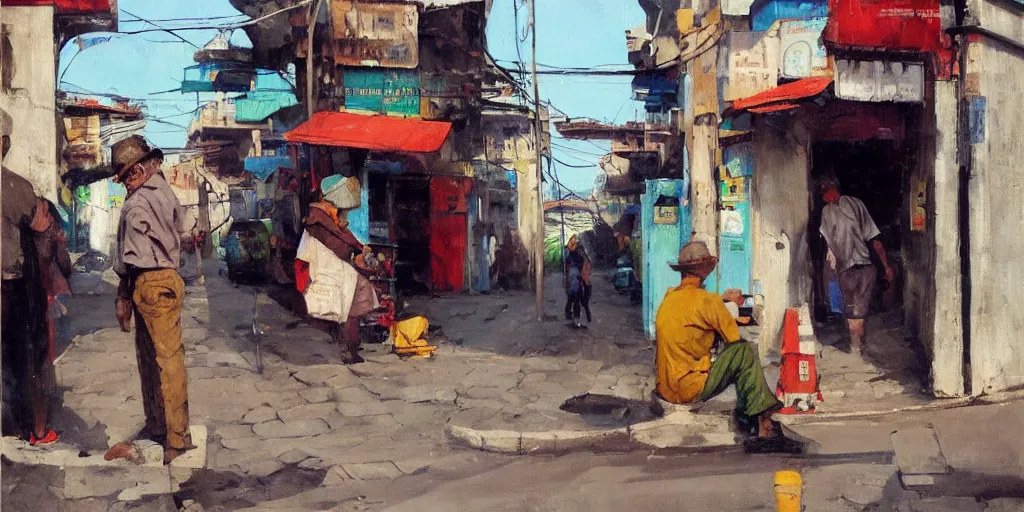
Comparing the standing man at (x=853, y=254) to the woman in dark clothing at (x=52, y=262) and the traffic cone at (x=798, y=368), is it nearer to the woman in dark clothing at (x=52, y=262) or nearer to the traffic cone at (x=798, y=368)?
the traffic cone at (x=798, y=368)

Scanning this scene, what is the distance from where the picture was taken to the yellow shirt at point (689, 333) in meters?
5.72

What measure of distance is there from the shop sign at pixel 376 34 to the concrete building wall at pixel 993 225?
7484mm

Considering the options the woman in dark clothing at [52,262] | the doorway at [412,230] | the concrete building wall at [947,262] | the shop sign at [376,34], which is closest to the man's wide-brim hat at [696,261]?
the concrete building wall at [947,262]

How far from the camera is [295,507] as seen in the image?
5.12 metres

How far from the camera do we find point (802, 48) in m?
10.2

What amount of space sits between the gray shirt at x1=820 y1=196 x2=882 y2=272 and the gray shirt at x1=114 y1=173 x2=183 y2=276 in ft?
21.1

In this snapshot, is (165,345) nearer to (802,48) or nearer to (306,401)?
(306,401)

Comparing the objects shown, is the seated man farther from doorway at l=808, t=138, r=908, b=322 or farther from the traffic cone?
doorway at l=808, t=138, r=908, b=322

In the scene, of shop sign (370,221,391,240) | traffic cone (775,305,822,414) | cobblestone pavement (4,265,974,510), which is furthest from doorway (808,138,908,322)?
shop sign (370,221,391,240)

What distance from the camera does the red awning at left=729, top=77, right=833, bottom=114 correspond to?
27.9 ft

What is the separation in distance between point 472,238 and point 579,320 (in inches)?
215

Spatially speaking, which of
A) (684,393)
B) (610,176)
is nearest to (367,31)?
(684,393)

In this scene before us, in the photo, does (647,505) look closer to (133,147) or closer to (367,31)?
(133,147)

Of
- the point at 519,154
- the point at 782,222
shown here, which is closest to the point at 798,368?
the point at 782,222
